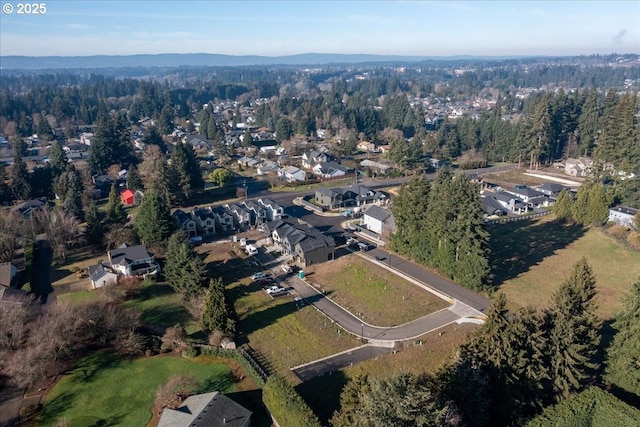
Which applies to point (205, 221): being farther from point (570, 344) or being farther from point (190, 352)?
point (570, 344)

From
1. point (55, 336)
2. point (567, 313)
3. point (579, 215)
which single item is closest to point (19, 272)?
point (55, 336)

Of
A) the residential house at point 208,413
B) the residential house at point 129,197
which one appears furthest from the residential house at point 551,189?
the residential house at point 129,197

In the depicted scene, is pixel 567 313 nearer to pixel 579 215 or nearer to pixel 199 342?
pixel 199 342

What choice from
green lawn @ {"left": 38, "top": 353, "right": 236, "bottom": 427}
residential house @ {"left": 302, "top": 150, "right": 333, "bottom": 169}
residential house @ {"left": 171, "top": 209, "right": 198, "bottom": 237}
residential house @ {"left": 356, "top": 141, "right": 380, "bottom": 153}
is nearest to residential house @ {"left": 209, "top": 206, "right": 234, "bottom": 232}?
residential house @ {"left": 171, "top": 209, "right": 198, "bottom": 237}

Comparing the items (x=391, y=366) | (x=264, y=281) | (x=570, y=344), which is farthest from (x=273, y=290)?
(x=570, y=344)

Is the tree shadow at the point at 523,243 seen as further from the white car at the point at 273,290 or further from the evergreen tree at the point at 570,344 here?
the white car at the point at 273,290
